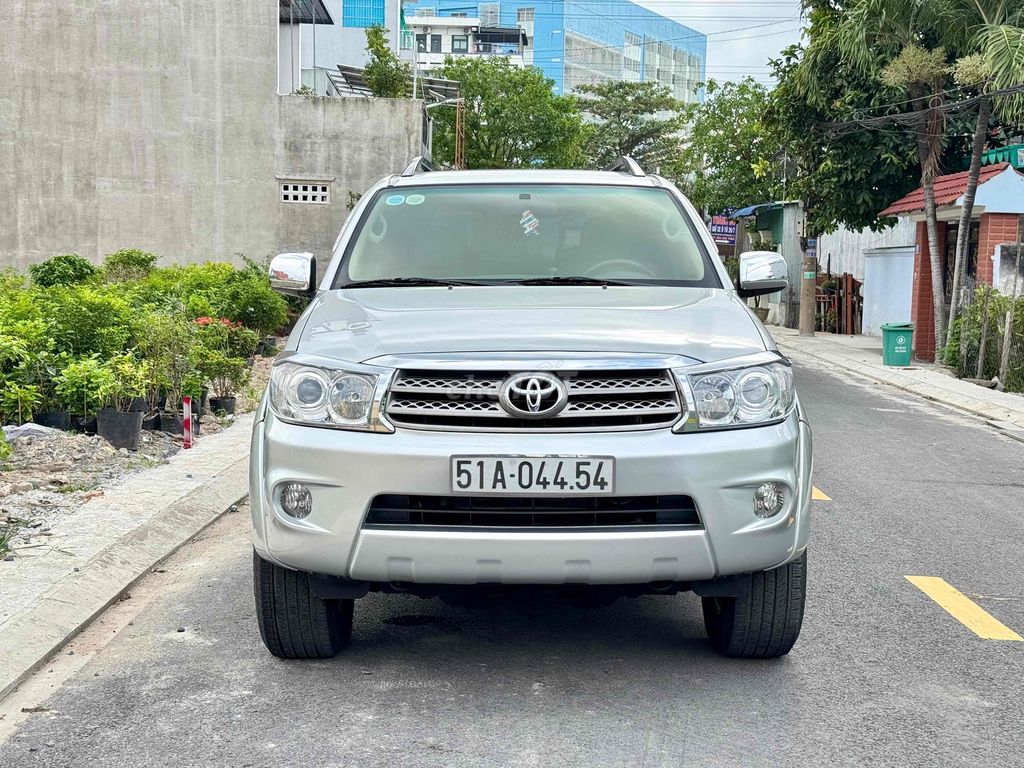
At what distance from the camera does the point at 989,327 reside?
687 inches

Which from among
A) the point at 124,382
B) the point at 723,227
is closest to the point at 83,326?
the point at 124,382

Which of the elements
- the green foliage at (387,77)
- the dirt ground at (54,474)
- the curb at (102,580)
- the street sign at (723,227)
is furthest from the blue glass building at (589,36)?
the curb at (102,580)

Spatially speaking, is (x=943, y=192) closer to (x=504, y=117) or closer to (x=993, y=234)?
(x=993, y=234)

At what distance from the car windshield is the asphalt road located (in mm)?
1398

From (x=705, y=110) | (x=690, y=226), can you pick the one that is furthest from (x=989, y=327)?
(x=705, y=110)

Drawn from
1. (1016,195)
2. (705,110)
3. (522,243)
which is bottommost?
(522,243)

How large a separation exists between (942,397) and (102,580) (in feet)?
41.7

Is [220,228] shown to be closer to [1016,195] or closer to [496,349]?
[1016,195]

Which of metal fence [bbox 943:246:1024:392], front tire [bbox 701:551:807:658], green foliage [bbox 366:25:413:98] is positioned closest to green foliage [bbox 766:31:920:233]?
metal fence [bbox 943:246:1024:392]

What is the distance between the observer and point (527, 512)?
12.8 ft

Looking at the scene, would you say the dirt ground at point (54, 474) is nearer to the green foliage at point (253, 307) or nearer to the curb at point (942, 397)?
the green foliage at point (253, 307)

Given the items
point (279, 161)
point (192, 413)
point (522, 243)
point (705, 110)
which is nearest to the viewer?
point (522, 243)

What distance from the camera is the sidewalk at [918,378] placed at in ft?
47.0

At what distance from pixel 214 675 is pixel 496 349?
5.09 ft
